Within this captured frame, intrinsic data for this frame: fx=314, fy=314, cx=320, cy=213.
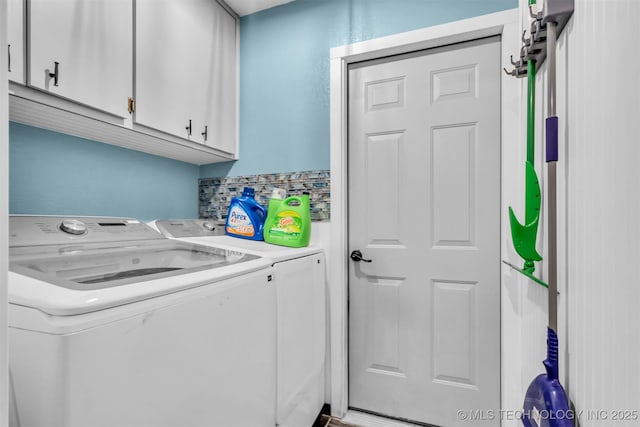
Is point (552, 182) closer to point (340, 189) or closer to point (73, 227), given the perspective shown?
point (340, 189)

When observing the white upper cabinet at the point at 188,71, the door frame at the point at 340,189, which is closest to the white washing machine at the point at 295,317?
the door frame at the point at 340,189

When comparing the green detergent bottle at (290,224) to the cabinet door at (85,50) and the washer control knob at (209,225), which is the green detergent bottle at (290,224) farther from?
the cabinet door at (85,50)

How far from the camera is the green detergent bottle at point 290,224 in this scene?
1.77m

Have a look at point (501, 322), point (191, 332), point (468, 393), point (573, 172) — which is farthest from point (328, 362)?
point (573, 172)

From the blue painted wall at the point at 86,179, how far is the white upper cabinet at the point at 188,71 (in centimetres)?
37

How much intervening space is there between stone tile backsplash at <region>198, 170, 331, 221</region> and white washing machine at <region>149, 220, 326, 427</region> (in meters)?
0.26

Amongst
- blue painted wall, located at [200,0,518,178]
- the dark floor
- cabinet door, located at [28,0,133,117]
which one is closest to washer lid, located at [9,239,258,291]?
cabinet door, located at [28,0,133,117]

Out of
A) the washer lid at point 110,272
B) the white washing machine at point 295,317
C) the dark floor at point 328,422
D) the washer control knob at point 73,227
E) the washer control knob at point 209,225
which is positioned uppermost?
the washer control knob at point 73,227

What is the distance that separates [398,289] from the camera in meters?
1.91

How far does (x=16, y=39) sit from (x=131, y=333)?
1124mm

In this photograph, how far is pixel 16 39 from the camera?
107cm

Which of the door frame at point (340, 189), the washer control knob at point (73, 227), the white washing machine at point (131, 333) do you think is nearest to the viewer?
the white washing machine at point (131, 333)

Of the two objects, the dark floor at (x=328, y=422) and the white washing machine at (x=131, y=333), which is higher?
the white washing machine at (x=131, y=333)

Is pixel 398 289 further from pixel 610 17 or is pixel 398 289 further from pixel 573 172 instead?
pixel 610 17
